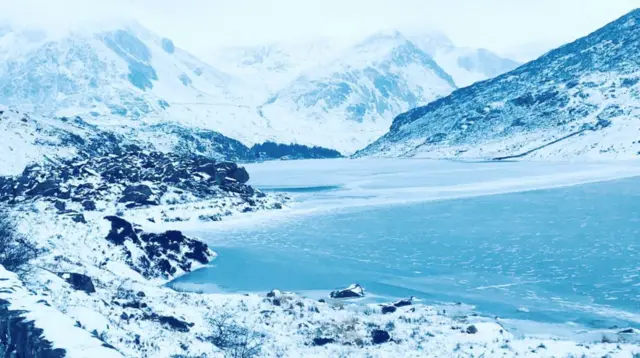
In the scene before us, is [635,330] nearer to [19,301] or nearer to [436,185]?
[19,301]

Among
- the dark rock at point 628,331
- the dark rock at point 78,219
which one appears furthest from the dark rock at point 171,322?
the dark rock at point 78,219

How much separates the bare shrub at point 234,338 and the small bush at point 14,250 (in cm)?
689

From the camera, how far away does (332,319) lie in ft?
85.8

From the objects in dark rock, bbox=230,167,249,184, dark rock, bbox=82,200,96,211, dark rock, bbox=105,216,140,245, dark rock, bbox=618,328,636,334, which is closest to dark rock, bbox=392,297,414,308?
dark rock, bbox=618,328,636,334

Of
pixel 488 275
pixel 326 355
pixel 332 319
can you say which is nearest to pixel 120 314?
pixel 326 355

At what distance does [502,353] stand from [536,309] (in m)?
8.05

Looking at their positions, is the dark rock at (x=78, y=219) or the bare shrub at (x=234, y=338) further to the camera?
the dark rock at (x=78, y=219)

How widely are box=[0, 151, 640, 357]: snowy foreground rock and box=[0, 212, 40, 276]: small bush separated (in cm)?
62

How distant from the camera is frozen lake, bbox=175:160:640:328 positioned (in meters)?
31.5

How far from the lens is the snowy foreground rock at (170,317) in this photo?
15.7 m

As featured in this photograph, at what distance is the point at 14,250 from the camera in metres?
30.3

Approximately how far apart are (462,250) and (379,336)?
21482 mm

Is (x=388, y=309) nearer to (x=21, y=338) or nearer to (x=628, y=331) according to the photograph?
(x=628, y=331)

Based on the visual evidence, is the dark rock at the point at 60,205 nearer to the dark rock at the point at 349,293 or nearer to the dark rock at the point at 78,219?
the dark rock at the point at 78,219
